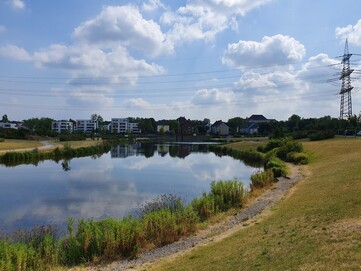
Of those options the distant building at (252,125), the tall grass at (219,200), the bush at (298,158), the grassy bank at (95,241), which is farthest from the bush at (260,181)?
the distant building at (252,125)

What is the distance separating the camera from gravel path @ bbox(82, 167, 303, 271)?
1097 centimetres

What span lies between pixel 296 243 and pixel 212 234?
14.7 ft

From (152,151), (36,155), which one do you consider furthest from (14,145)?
(152,151)

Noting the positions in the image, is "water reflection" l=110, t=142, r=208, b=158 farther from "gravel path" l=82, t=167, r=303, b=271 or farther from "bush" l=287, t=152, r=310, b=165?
"gravel path" l=82, t=167, r=303, b=271

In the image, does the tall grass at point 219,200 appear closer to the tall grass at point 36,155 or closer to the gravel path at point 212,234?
the gravel path at point 212,234

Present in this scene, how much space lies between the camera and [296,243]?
959 centimetres

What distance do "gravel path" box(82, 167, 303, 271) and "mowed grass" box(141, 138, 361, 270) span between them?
0.66 m

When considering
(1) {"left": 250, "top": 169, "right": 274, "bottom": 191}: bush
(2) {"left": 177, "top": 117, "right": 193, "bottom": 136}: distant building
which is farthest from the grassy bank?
(2) {"left": 177, "top": 117, "right": 193, "bottom": 136}: distant building

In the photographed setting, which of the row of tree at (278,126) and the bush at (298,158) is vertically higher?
the row of tree at (278,126)

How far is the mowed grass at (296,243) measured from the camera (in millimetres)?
7980

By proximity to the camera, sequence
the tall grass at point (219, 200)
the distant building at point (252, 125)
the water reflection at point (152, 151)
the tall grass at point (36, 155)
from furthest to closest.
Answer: the distant building at point (252, 125)
the water reflection at point (152, 151)
the tall grass at point (36, 155)
the tall grass at point (219, 200)

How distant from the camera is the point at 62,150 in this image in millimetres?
57125

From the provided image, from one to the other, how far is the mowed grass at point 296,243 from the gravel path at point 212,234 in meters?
0.66

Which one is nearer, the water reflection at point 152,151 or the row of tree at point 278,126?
the water reflection at point 152,151
